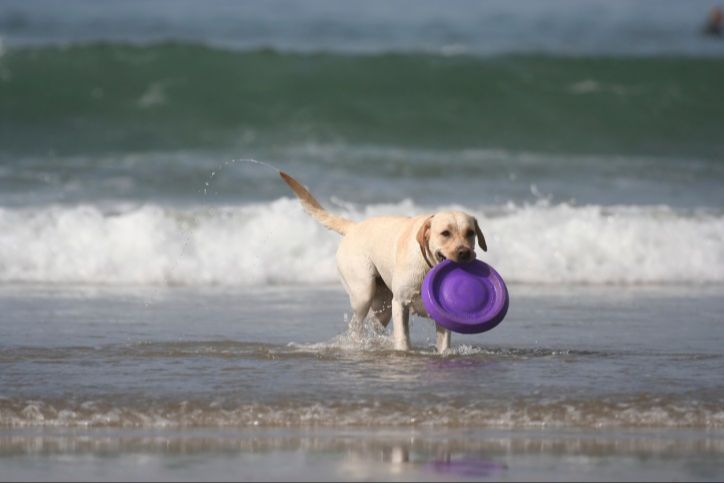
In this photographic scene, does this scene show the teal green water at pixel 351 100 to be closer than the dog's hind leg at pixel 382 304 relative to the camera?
No

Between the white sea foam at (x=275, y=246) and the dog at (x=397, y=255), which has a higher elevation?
the white sea foam at (x=275, y=246)

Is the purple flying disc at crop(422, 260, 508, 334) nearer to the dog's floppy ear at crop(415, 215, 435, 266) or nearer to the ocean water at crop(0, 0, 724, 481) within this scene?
the dog's floppy ear at crop(415, 215, 435, 266)

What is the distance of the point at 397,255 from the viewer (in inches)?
353

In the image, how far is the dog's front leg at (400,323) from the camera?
9039 millimetres

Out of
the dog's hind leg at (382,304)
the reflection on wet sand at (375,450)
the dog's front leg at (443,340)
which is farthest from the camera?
the dog's hind leg at (382,304)

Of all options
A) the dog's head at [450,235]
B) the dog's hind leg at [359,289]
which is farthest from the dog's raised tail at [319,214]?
the dog's head at [450,235]

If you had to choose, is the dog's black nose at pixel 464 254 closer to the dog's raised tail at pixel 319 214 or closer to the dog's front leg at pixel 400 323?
the dog's front leg at pixel 400 323

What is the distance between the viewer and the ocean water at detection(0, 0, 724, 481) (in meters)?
7.03

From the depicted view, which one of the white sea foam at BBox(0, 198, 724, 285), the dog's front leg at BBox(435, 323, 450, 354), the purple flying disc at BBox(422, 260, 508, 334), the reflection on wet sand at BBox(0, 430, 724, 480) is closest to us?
the reflection on wet sand at BBox(0, 430, 724, 480)

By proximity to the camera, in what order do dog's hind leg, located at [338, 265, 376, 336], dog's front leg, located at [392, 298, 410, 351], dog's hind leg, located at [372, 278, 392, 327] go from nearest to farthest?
dog's front leg, located at [392, 298, 410, 351]
dog's hind leg, located at [338, 265, 376, 336]
dog's hind leg, located at [372, 278, 392, 327]

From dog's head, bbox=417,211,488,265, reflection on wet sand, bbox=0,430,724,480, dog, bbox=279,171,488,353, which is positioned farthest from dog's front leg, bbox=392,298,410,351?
reflection on wet sand, bbox=0,430,724,480

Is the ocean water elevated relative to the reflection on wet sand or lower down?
elevated

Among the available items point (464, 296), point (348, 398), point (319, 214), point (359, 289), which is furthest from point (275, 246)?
point (348, 398)

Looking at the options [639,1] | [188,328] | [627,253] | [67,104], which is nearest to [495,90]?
[67,104]
